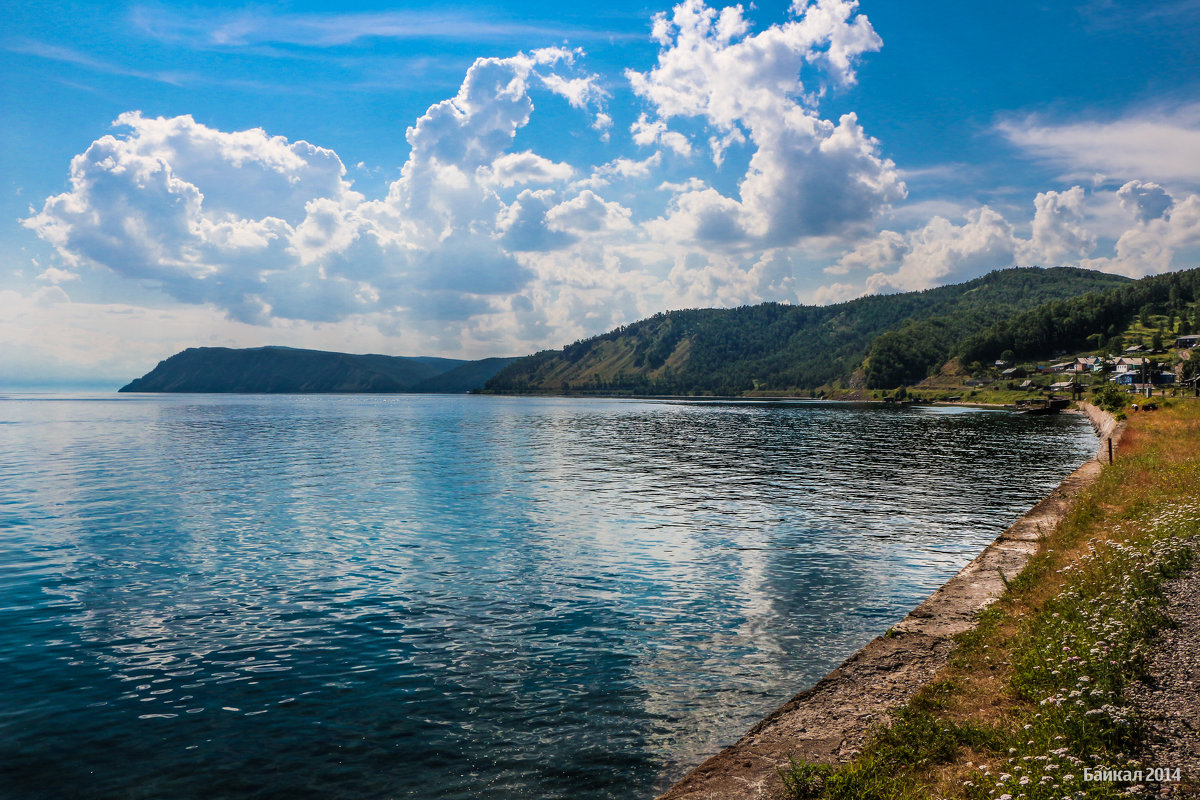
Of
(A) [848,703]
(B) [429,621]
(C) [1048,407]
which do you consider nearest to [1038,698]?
(A) [848,703]

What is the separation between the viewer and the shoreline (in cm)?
1087

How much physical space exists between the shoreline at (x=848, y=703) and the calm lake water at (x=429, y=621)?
132 cm

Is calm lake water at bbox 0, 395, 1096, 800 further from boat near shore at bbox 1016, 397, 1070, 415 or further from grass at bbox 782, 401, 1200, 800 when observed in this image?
boat near shore at bbox 1016, 397, 1070, 415

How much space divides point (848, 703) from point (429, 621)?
13007 mm

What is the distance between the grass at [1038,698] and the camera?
9.39 m

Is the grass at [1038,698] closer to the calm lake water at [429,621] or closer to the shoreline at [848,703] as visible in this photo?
the shoreline at [848,703]

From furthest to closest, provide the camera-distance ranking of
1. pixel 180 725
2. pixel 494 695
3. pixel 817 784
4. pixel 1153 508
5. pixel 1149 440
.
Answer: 1. pixel 1149 440
2. pixel 1153 508
3. pixel 494 695
4. pixel 180 725
5. pixel 817 784

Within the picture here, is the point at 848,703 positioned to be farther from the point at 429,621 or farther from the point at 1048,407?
the point at 1048,407

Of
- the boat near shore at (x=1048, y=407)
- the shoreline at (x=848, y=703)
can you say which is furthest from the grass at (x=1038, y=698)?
the boat near shore at (x=1048, y=407)

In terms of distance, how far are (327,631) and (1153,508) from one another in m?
32.2

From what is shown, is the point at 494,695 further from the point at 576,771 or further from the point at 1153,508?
the point at 1153,508

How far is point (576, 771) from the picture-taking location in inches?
491

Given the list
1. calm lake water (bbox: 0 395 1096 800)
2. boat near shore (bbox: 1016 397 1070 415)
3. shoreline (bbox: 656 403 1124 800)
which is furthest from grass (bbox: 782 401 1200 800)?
boat near shore (bbox: 1016 397 1070 415)

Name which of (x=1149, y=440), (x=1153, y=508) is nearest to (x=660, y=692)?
(x=1153, y=508)
